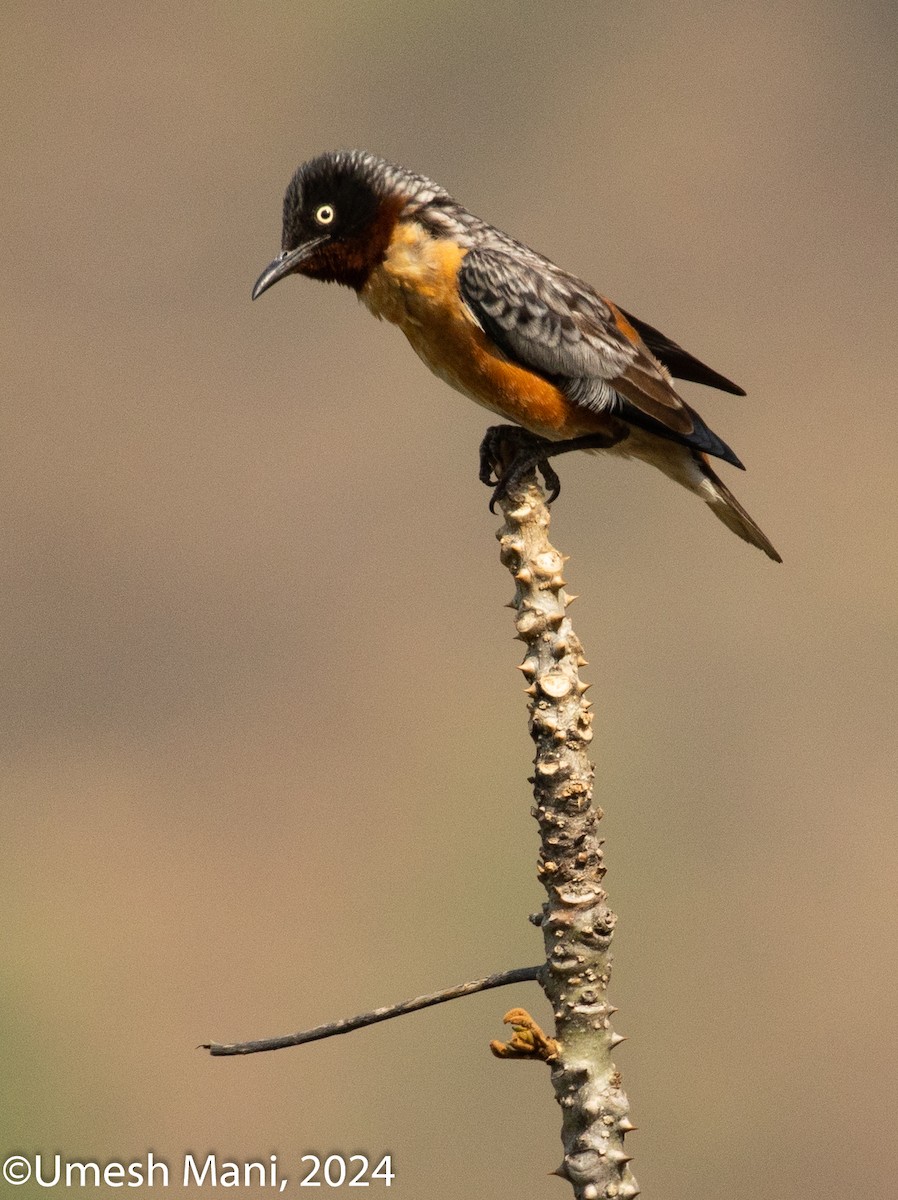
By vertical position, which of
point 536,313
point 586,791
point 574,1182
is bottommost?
point 574,1182

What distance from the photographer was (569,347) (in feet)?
11.6

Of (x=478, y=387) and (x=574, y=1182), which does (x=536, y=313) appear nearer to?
(x=478, y=387)

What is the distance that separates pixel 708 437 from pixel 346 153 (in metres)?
1.24

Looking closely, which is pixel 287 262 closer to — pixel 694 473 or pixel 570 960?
pixel 694 473

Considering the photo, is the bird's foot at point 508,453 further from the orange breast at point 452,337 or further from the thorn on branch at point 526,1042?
the thorn on branch at point 526,1042

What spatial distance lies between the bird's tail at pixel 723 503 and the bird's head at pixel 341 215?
43.3 inches

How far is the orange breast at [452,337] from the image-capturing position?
3531mm

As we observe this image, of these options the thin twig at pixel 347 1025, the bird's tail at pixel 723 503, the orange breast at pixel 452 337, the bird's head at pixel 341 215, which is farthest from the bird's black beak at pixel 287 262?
the thin twig at pixel 347 1025

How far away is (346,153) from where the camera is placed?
11.7 ft

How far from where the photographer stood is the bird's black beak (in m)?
3.40

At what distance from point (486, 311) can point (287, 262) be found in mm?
537

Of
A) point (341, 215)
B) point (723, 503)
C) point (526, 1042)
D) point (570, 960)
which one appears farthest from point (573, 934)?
point (341, 215)

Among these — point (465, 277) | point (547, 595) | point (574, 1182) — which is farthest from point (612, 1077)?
point (465, 277)

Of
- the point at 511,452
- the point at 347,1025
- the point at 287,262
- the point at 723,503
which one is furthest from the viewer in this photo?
the point at 723,503
